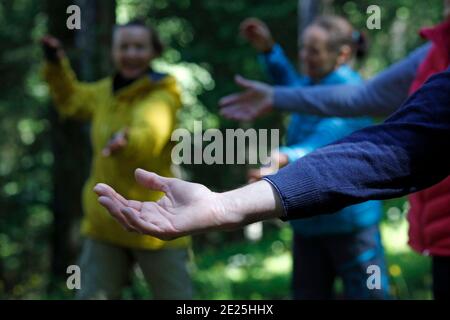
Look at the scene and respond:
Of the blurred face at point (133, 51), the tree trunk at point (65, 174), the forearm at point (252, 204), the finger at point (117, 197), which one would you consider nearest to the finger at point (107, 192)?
the finger at point (117, 197)

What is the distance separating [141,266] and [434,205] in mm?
1804

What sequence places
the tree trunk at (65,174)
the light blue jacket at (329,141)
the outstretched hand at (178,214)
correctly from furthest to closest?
A: the tree trunk at (65,174)
the light blue jacket at (329,141)
the outstretched hand at (178,214)

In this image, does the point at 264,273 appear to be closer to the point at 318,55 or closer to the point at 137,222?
the point at 318,55

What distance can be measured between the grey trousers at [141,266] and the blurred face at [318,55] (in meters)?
1.30

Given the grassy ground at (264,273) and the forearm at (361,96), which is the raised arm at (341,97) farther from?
the grassy ground at (264,273)

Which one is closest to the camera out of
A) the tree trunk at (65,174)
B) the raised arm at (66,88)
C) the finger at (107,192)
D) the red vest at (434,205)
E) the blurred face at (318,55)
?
the finger at (107,192)

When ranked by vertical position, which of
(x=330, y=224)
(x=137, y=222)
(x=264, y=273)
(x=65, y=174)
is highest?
(x=65, y=174)

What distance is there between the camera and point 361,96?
11.4 ft

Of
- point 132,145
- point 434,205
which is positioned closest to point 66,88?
point 132,145

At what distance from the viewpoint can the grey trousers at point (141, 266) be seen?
3994 mm

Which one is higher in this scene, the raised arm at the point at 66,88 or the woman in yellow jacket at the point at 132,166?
the raised arm at the point at 66,88

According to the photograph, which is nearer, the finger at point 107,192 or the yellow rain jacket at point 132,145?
the finger at point 107,192

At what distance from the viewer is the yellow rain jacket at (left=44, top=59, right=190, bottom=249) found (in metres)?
3.83
